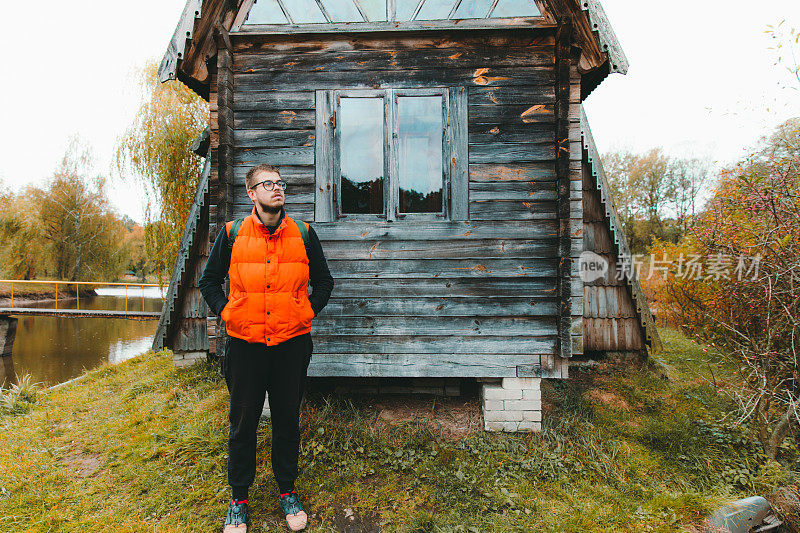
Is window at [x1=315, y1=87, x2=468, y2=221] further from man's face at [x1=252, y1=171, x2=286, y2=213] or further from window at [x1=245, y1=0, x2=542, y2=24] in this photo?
man's face at [x1=252, y1=171, x2=286, y2=213]

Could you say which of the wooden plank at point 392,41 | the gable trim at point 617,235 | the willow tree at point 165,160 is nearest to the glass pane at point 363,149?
the wooden plank at point 392,41

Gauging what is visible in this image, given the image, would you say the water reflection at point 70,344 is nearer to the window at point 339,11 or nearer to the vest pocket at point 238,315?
the vest pocket at point 238,315

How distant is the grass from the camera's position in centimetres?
281

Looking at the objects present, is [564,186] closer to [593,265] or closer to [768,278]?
[768,278]

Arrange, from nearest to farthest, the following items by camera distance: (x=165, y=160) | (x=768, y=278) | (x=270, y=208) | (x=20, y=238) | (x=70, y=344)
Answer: (x=270, y=208) → (x=768, y=278) → (x=165, y=160) → (x=70, y=344) → (x=20, y=238)

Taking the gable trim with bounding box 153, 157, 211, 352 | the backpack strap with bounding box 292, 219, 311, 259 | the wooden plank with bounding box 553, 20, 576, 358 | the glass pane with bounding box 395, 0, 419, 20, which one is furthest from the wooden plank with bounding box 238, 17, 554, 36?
the gable trim with bounding box 153, 157, 211, 352

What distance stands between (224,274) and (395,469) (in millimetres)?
2182

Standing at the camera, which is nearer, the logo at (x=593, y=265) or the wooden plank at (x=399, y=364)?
the wooden plank at (x=399, y=364)

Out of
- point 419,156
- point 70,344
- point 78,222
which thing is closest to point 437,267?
point 419,156

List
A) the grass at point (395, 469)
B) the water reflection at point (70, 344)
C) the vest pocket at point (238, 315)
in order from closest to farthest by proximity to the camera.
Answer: the vest pocket at point (238, 315) → the grass at point (395, 469) → the water reflection at point (70, 344)

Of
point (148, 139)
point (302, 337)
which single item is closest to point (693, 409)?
point (302, 337)

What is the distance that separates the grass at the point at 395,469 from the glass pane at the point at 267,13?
A: 13.0 ft

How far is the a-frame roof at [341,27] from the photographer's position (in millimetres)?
3496

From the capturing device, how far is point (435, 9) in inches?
152
